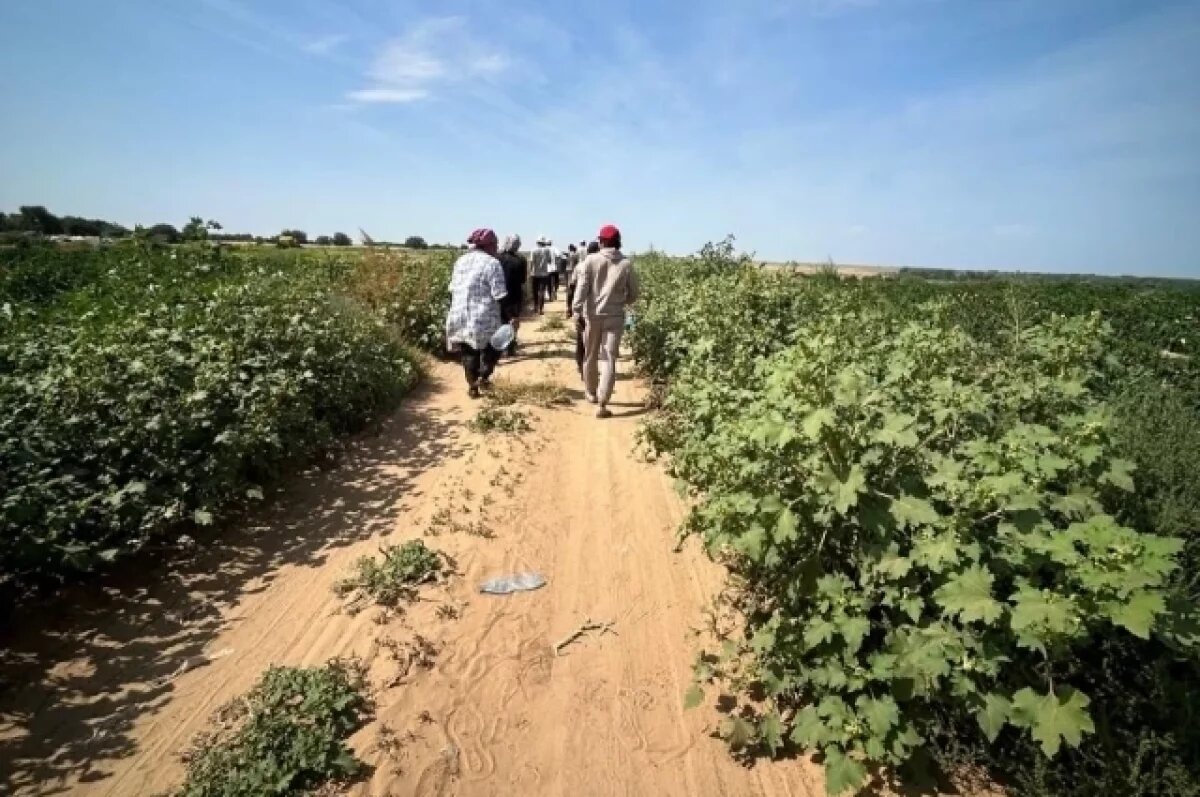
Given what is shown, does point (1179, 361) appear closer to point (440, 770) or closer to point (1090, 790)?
point (1090, 790)

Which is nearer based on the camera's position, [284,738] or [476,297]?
[284,738]

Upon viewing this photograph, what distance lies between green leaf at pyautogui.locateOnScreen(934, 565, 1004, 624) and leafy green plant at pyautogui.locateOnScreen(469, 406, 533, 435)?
194 inches

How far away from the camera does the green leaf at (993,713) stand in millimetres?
2191

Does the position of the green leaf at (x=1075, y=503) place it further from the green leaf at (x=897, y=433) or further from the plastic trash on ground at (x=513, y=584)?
the plastic trash on ground at (x=513, y=584)

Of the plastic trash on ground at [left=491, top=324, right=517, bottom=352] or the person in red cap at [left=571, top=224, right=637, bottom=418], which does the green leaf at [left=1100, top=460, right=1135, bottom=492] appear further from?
the plastic trash on ground at [left=491, top=324, right=517, bottom=352]

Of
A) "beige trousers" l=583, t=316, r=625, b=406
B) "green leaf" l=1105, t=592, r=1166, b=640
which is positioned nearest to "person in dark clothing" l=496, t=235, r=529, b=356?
"beige trousers" l=583, t=316, r=625, b=406

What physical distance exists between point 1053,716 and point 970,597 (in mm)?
450

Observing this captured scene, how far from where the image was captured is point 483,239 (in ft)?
25.9

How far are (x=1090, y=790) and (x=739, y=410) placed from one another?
2772 mm

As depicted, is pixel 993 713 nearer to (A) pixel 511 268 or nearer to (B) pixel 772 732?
(B) pixel 772 732

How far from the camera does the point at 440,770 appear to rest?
269cm

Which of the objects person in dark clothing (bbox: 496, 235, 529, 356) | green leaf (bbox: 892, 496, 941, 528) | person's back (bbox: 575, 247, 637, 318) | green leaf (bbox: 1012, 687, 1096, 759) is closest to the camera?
Result: green leaf (bbox: 1012, 687, 1096, 759)

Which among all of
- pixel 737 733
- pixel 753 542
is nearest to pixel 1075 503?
pixel 753 542

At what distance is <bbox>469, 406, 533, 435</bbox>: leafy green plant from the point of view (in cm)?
672
